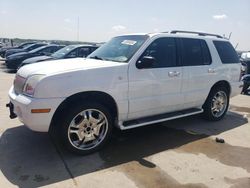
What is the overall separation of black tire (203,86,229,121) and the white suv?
0.08ft

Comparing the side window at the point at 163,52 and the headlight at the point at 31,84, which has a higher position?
the side window at the point at 163,52

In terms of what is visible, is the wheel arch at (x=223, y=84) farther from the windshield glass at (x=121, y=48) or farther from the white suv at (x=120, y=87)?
the windshield glass at (x=121, y=48)

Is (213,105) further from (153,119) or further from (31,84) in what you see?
(31,84)

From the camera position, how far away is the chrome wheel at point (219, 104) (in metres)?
6.32

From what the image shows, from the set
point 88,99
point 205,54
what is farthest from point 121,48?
point 205,54

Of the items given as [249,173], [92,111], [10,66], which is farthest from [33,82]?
[10,66]

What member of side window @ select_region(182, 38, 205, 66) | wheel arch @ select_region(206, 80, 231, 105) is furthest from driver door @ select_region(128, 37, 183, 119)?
wheel arch @ select_region(206, 80, 231, 105)

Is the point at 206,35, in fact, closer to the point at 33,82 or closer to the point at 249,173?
the point at 249,173

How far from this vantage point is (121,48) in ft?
16.6

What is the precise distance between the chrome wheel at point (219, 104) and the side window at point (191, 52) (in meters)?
1.03

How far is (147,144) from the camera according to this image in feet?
16.0

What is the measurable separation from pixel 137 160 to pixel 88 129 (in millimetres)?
873

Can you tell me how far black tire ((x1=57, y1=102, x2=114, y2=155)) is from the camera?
13.4 ft

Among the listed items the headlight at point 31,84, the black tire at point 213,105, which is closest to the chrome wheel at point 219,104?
the black tire at point 213,105
